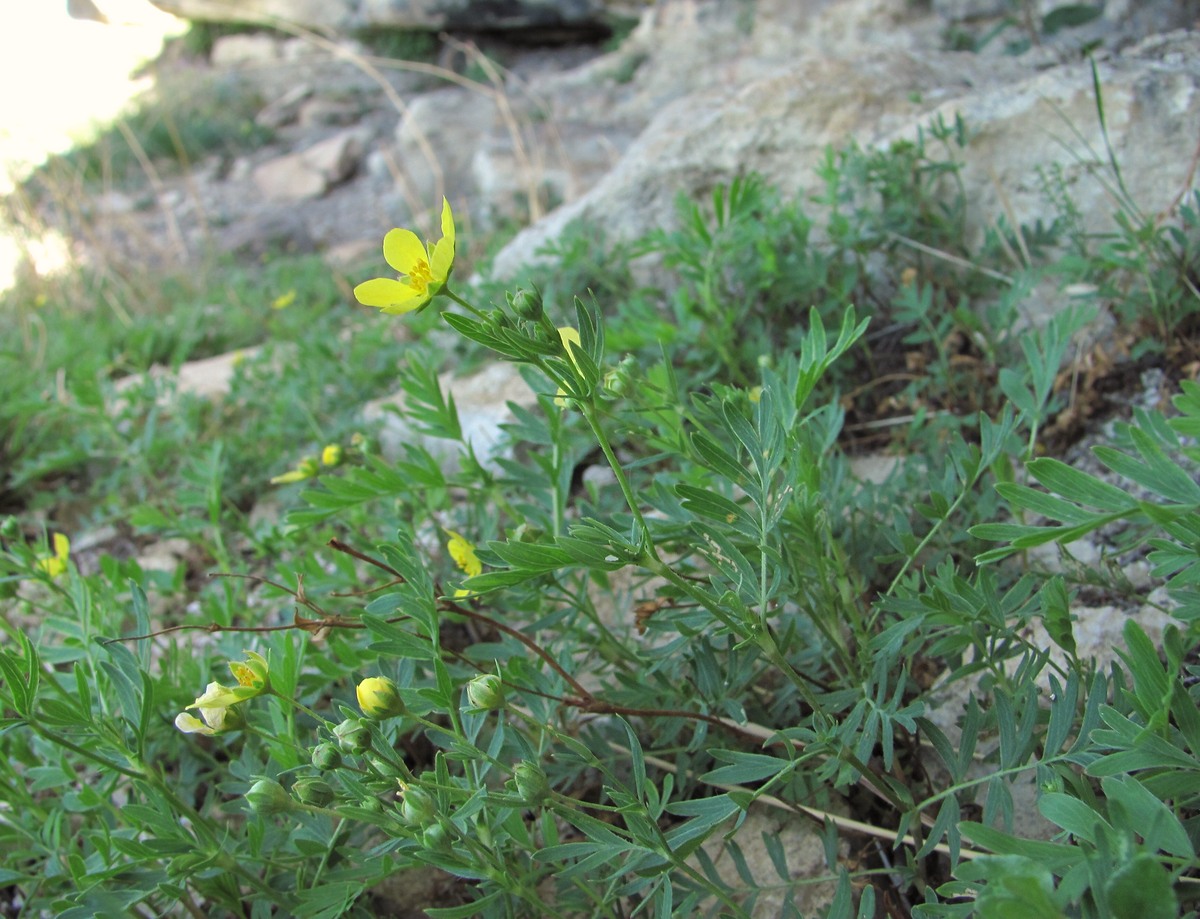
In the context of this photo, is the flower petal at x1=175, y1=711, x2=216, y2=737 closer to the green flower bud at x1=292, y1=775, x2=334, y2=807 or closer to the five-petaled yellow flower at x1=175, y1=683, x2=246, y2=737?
the five-petaled yellow flower at x1=175, y1=683, x2=246, y2=737

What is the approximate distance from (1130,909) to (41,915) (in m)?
1.36

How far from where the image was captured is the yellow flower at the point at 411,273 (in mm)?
867

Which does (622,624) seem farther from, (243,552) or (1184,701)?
(243,552)

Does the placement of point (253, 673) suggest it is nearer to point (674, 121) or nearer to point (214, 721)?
point (214, 721)

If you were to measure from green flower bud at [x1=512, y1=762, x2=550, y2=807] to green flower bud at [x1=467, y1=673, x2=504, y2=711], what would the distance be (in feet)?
0.22

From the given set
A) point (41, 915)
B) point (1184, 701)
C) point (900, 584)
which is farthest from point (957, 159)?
point (41, 915)

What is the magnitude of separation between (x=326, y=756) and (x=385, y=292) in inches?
18.3

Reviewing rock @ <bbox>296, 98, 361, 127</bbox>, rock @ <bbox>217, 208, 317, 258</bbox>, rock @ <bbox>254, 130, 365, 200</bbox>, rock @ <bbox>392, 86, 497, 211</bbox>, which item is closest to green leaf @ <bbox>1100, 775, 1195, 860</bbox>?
rock @ <bbox>392, 86, 497, 211</bbox>

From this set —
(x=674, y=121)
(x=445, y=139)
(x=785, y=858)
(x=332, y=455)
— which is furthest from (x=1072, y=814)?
(x=445, y=139)

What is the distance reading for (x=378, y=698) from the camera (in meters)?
0.88

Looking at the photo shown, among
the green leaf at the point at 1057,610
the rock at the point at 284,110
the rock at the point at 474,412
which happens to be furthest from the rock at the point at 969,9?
the rock at the point at 284,110

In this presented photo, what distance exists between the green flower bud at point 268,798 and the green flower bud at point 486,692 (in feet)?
0.74

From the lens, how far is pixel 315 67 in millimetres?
10883

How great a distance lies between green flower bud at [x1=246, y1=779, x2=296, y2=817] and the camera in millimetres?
915
